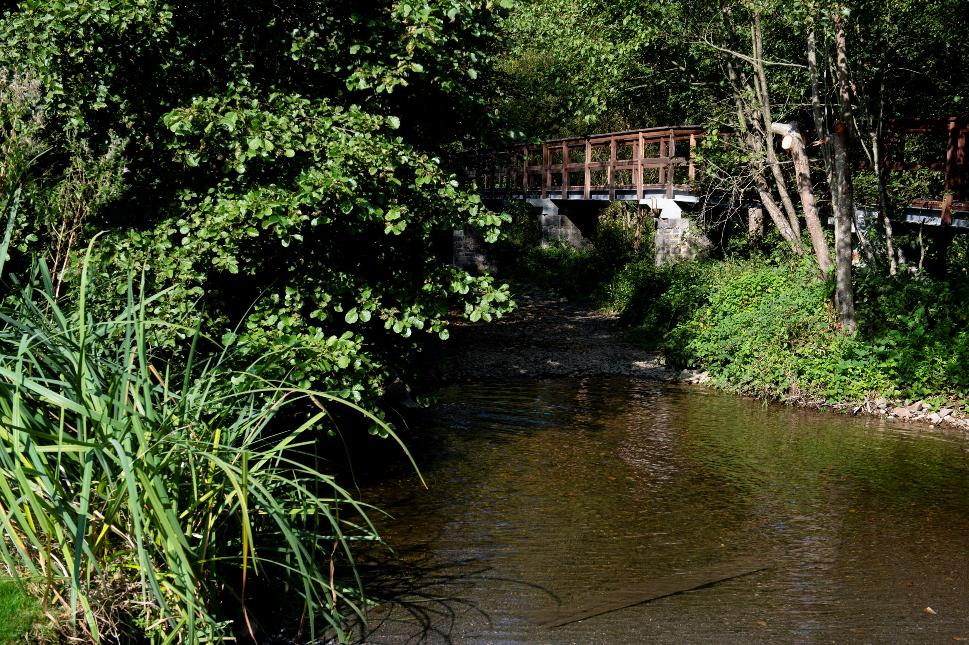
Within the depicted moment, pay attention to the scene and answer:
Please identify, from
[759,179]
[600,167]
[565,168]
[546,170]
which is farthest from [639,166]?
[546,170]

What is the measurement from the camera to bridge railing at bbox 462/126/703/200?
18422mm

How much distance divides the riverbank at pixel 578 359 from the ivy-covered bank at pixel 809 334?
8 cm

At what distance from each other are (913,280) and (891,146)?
250 centimetres

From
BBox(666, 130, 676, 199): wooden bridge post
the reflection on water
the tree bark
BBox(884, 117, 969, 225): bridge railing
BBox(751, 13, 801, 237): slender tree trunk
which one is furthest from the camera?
BBox(666, 130, 676, 199): wooden bridge post

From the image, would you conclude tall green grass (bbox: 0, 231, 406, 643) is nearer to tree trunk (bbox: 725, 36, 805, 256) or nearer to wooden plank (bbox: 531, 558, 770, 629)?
wooden plank (bbox: 531, 558, 770, 629)

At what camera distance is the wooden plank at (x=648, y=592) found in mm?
5797

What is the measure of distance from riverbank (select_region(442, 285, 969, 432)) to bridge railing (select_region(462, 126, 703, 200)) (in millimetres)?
2865

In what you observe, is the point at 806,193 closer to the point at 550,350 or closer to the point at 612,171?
the point at 550,350

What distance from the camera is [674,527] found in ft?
24.7

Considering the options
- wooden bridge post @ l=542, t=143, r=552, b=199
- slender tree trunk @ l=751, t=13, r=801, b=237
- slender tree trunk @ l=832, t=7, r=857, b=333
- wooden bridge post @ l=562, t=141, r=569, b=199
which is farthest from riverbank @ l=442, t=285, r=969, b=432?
wooden bridge post @ l=542, t=143, r=552, b=199

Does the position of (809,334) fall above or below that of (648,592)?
above

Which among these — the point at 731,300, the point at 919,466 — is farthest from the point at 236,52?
the point at 731,300

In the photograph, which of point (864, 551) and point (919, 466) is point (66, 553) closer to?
point (864, 551)

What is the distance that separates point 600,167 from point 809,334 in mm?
9589
